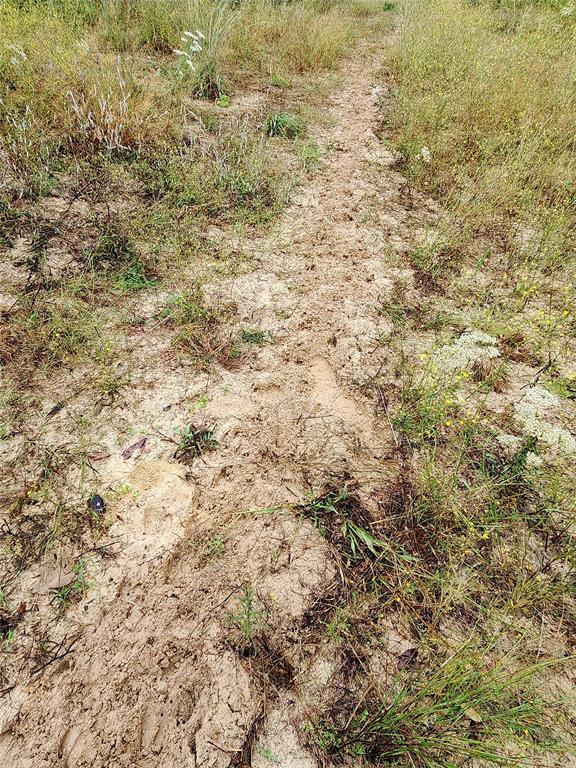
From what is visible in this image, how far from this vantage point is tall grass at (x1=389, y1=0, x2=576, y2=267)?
412 centimetres

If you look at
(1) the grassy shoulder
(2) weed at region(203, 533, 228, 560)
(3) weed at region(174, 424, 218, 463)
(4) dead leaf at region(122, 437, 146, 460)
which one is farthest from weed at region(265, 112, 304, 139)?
(2) weed at region(203, 533, 228, 560)

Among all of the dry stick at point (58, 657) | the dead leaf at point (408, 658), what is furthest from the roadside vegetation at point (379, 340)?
the dry stick at point (58, 657)

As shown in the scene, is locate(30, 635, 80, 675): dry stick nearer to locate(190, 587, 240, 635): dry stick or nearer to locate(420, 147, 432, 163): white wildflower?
locate(190, 587, 240, 635): dry stick

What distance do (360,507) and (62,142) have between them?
4.04m

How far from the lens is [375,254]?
3.67 m

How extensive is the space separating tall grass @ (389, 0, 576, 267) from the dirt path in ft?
6.39

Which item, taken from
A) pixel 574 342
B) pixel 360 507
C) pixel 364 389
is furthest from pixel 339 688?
pixel 574 342

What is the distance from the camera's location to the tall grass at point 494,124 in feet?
13.5

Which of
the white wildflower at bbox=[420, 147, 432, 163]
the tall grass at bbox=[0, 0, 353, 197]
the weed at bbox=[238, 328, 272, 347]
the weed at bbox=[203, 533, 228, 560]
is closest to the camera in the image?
the weed at bbox=[203, 533, 228, 560]

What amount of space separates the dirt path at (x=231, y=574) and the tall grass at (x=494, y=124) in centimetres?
195

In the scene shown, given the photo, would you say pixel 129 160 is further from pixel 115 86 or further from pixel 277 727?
pixel 277 727

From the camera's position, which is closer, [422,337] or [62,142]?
[422,337]

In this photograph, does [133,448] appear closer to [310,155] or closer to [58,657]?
[58,657]

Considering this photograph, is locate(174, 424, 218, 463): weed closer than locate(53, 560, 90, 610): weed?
No
